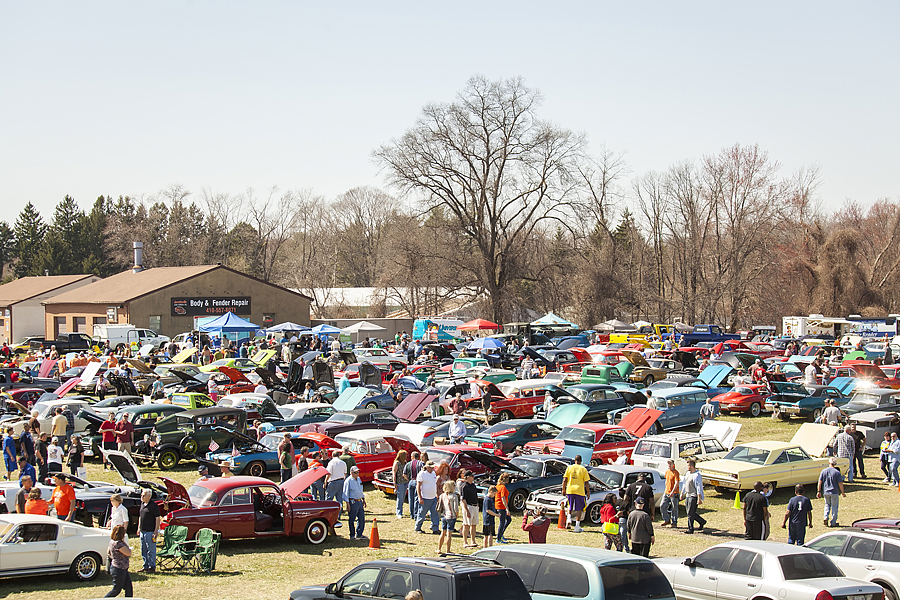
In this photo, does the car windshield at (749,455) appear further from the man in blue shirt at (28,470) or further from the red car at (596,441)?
the man in blue shirt at (28,470)

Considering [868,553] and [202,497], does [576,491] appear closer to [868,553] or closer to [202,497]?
[868,553]

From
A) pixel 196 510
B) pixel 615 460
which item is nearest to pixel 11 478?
pixel 196 510

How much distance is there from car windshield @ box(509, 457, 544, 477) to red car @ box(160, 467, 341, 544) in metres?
4.70

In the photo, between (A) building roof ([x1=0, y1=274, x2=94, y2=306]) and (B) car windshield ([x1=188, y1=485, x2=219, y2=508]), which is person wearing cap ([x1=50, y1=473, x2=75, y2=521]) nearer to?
(B) car windshield ([x1=188, y1=485, x2=219, y2=508])

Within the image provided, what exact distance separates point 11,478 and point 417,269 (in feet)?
171

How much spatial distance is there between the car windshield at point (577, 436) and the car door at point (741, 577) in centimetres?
1065

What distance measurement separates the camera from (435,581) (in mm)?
8234

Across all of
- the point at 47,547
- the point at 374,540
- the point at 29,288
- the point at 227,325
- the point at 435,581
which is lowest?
the point at 374,540

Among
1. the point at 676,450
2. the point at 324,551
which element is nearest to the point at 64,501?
the point at 324,551

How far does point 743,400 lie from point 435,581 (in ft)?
82.9

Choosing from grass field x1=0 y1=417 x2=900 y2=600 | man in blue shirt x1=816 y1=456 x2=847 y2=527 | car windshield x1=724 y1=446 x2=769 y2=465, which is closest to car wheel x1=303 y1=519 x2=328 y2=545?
grass field x1=0 y1=417 x2=900 y2=600

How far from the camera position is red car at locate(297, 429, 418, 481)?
66.2ft

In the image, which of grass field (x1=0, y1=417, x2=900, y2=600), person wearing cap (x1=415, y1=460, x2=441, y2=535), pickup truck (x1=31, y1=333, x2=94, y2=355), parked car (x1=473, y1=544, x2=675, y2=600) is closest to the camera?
parked car (x1=473, y1=544, x2=675, y2=600)

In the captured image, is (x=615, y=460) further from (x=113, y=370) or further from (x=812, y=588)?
(x=113, y=370)
